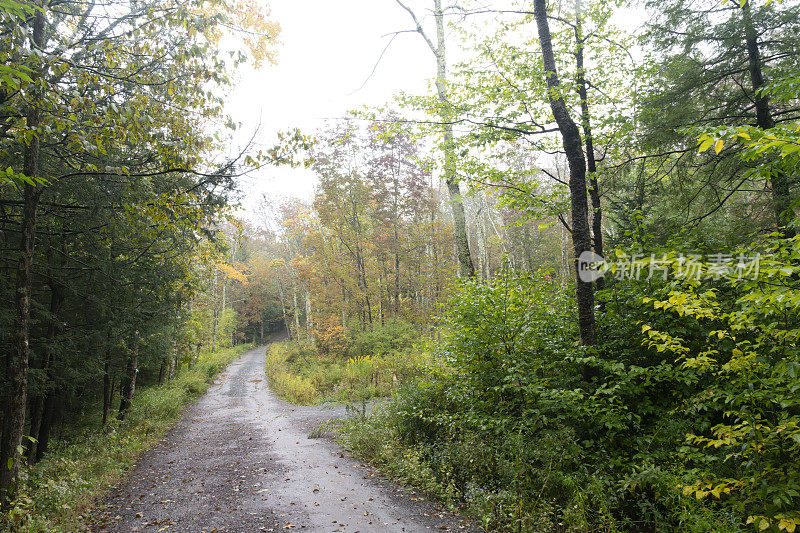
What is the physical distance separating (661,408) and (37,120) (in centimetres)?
833

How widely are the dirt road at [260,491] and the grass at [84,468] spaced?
0.33 metres

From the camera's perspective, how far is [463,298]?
639 cm

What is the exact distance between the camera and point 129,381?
12.1 metres

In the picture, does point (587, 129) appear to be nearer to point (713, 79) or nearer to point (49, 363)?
point (713, 79)

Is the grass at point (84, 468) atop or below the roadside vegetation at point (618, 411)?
below

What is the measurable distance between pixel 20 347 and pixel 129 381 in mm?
8650

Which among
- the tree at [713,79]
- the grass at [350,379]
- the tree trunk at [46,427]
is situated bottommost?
the grass at [350,379]

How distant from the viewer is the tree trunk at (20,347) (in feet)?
15.0

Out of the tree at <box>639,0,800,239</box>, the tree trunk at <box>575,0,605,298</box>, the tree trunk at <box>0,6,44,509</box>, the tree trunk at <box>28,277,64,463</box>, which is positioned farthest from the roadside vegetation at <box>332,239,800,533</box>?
the tree trunk at <box>28,277,64,463</box>

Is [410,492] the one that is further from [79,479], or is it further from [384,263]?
[384,263]

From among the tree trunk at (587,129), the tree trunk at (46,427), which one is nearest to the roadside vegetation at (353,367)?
the tree trunk at (587,129)

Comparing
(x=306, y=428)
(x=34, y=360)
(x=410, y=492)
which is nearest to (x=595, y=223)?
(x=410, y=492)

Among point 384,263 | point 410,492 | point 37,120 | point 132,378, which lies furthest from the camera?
point 384,263

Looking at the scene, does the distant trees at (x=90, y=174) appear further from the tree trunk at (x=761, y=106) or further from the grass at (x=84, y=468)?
the tree trunk at (x=761, y=106)
